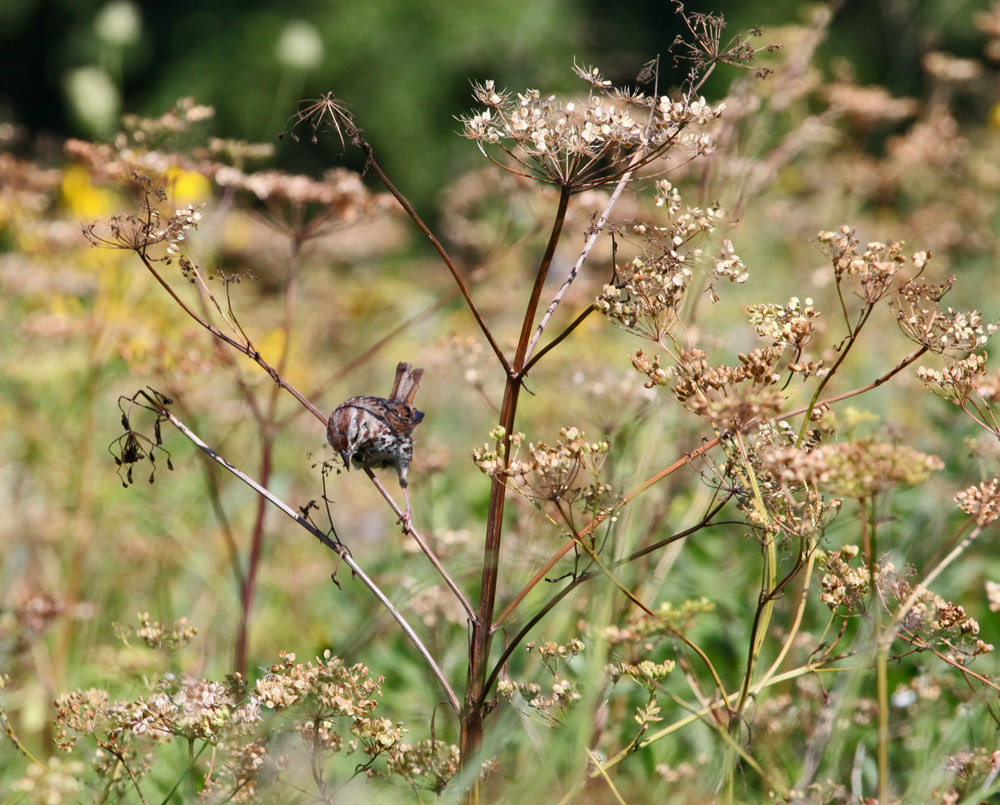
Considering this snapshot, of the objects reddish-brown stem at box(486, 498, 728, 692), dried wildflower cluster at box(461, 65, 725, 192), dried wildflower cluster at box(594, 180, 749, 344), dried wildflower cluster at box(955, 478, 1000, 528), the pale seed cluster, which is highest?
dried wildflower cluster at box(461, 65, 725, 192)

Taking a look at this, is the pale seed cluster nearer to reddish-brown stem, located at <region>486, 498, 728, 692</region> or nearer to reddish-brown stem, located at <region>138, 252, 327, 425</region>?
reddish-brown stem, located at <region>486, 498, 728, 692</region>

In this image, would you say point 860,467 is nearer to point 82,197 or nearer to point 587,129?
point 587,129

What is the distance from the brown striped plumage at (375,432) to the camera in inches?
49.2

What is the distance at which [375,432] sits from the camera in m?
1.33

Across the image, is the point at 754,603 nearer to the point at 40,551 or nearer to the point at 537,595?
the point at 537,595

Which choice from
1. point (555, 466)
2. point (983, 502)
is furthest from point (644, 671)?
point (983, 502)

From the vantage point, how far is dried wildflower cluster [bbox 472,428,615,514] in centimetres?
99

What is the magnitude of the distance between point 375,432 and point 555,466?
16.3 inches

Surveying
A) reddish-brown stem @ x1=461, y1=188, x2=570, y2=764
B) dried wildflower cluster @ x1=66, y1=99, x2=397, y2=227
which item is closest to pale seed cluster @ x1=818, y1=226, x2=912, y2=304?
reddish-brown stem @ x1=461, y1=188, x2=570, y2=764

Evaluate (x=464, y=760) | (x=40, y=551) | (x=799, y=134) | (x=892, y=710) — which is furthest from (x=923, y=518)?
(x=40, y=551)

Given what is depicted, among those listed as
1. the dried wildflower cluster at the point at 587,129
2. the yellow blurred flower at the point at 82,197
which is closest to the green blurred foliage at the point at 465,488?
the yellow blurred flower at the point at 82,197

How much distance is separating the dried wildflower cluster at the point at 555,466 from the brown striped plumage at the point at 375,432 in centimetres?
20

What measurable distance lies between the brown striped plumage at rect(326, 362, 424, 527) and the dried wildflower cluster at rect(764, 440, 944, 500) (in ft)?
1.72

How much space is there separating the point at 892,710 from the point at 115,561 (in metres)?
2.32
